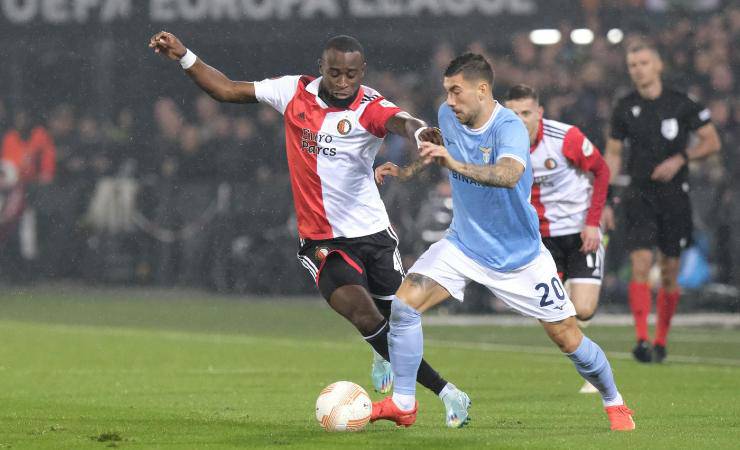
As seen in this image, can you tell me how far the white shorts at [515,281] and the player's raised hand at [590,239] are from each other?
9.27 feet

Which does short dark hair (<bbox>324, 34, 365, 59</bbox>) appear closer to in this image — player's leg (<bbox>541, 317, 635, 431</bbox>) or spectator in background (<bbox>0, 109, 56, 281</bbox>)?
player's leg (<bbox>541, 317, 635, 431</bbox>)

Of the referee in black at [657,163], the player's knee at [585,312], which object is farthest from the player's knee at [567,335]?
the referee in black at [657,163]

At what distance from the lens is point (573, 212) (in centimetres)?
1145

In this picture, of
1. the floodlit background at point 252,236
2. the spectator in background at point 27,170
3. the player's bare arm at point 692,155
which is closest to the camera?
the floodlit background at point 252,236

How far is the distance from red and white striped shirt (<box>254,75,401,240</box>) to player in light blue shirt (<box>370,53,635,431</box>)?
0.86 meters

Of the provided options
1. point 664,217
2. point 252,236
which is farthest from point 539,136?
point 252,236

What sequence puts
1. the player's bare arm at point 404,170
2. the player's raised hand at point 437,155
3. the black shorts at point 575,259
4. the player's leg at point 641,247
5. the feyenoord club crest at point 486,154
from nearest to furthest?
the player's raised hand at point 437,155 → the player's bare arm at point 404,170 → the feyenoord club crest at point 486,154 → the black shorts at point 575,259 → the player's leg at point 641,247

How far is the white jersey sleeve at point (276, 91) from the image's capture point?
9.52 m

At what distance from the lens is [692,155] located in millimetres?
13891

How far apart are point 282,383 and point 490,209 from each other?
371 cm

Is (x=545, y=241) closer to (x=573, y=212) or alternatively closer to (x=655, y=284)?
(x=573, y=212)

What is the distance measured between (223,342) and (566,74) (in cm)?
639

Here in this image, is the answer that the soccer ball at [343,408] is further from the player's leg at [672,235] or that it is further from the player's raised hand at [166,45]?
the player's leg at [672,235]

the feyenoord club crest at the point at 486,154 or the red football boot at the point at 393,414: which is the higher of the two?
the feyenoord club crest at the point at 486,154
